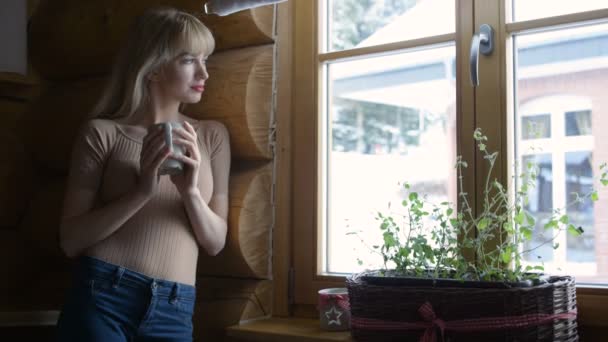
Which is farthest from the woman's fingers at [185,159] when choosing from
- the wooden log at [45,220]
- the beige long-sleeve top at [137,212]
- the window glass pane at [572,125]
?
the wooden log at [45,220]

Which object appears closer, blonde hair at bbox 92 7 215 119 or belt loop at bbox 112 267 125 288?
belt loop at bbox 112 267 125 288

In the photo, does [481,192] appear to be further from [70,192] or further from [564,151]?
[70,192]

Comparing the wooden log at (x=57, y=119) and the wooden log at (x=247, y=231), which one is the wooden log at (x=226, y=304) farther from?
the wooden log at (x=57, y=119)

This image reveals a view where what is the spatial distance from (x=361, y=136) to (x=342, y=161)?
92mm

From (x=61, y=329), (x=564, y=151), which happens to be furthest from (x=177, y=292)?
(x=564, y=151)

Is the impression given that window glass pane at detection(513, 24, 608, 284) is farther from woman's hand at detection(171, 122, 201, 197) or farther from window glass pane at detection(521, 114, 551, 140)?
woman's hand at detection(171, 122, 201, 197)

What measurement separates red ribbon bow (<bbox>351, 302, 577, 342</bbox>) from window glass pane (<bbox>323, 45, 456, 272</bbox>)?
349mm

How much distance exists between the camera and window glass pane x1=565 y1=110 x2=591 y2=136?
1.60 meters

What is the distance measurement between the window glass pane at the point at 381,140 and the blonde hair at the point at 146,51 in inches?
17.3

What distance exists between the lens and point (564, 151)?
162 cm

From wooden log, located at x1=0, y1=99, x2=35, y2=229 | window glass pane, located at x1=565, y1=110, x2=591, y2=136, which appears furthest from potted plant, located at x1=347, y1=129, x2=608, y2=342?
wooden log, located at x1=0, y1=99, x2=35, y2=229

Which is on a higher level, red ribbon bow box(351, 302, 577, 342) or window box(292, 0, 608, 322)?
window box(292, 0, 608, 322)

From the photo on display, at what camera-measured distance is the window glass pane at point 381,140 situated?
5.97ft

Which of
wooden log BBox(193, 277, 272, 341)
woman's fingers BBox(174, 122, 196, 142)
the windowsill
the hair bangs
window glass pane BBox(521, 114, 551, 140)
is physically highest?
the hair bangs
